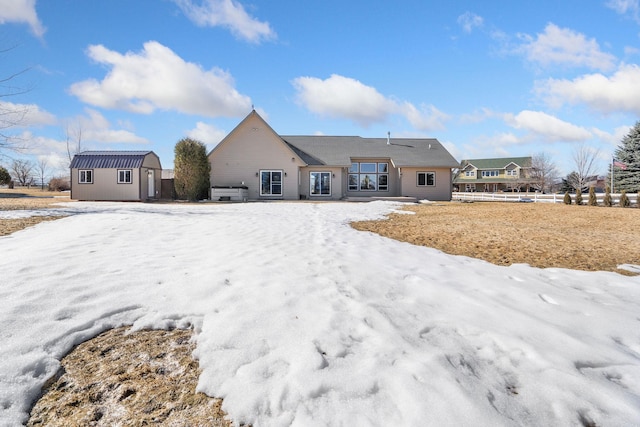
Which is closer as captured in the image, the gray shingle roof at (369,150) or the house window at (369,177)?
the gray shingle roof at (369,150)

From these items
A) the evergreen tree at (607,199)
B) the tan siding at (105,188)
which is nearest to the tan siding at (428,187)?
the evergreen tree at (607,199)

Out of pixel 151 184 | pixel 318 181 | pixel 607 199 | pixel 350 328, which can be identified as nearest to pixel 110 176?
pixel 151 184

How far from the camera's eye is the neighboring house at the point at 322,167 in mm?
23625

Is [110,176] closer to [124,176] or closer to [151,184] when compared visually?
[124,176]

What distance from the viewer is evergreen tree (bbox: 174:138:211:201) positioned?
72.6 ft

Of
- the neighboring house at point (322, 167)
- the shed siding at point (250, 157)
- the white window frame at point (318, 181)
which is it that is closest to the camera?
the shed siding at point (250, 157)

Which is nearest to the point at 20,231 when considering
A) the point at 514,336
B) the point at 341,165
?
the point at 514,336

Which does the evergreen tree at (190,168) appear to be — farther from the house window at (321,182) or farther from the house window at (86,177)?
the house window at (321,182)

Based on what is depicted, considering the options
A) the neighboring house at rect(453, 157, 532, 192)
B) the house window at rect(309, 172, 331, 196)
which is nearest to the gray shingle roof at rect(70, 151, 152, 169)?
the house window at rect(309, 172, 331, 196)

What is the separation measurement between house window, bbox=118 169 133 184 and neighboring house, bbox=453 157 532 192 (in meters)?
52.9

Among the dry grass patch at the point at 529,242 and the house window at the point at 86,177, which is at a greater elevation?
the house window at the point at 86,177

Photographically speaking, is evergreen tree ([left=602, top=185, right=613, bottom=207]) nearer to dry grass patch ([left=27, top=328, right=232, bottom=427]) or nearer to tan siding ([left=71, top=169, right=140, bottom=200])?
dry grass patch ([left=27, top=328, right=232, bottom=427])

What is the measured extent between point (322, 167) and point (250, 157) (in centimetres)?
515

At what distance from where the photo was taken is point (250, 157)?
23.7 m
